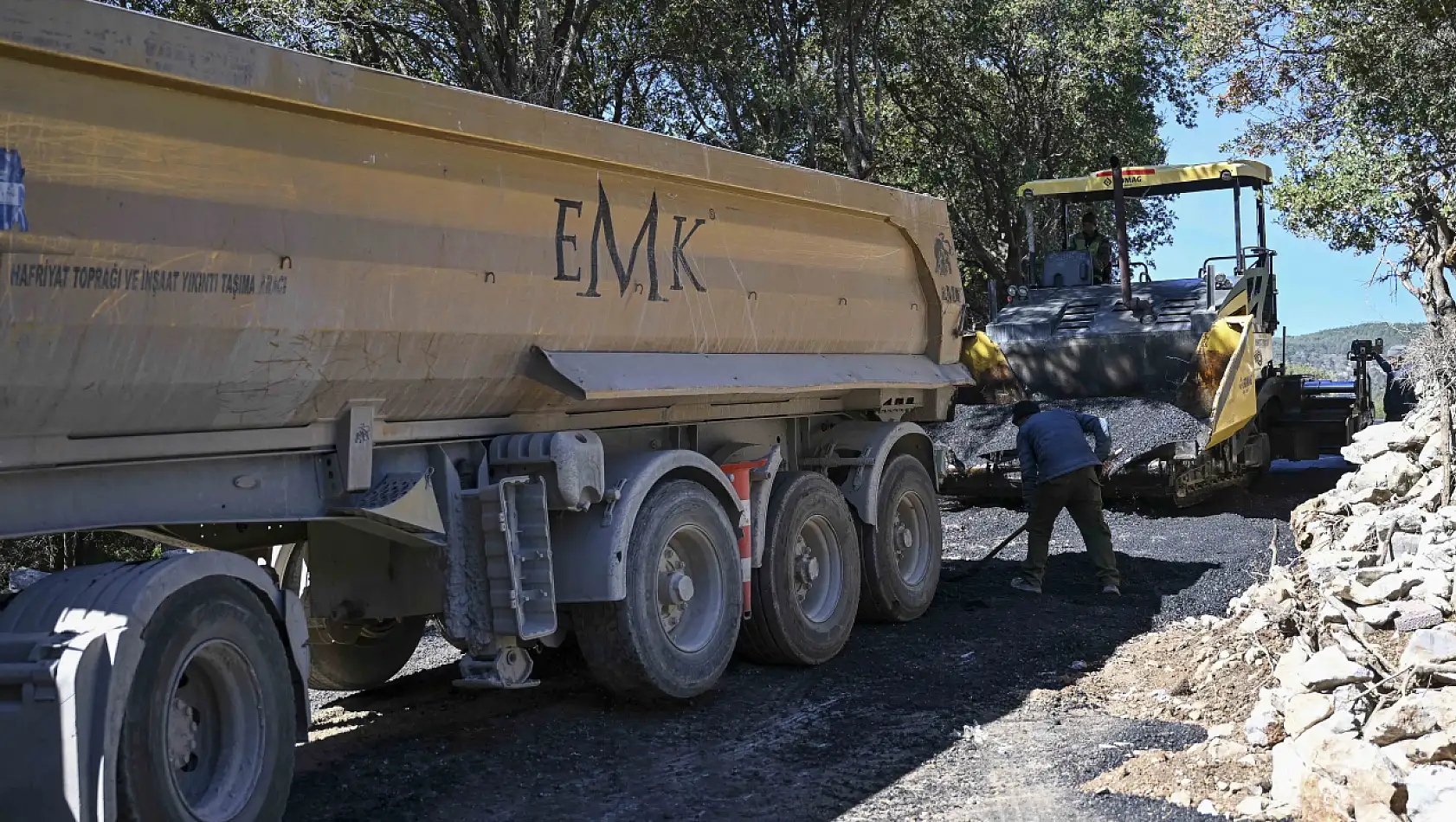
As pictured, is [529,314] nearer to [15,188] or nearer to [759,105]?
[15,188]

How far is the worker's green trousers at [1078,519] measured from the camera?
9422mm

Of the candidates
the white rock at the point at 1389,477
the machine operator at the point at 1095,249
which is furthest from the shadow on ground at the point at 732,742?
the machine operator at the point at 1095,249

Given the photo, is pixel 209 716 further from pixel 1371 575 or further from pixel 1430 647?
pixel 1371 575

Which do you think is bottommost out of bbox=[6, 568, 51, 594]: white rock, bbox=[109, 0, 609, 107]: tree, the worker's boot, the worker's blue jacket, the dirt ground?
the dirt ground

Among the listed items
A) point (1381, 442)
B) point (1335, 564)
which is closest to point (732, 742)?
point (1335, 564)

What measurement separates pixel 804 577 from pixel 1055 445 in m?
2.53

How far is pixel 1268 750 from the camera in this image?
5230mm

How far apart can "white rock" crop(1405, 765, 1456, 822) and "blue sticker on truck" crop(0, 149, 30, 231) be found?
432 centimetres

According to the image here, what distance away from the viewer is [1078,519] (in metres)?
9.54

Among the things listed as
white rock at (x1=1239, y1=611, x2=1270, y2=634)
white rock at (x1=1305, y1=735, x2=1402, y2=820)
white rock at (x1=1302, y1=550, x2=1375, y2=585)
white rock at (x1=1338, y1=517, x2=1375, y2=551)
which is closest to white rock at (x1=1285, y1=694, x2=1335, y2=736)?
white rock at (x1=1305, y1=735, x2=1402, y2=820)

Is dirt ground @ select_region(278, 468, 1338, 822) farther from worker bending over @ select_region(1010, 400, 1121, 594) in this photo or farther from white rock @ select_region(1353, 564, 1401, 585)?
white rock @ select_region(1353, 564, 1401, 585)

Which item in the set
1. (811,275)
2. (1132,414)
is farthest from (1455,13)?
(811,275)

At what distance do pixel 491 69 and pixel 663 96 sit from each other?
674 cm

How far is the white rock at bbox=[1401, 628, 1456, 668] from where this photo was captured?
5.43 m
